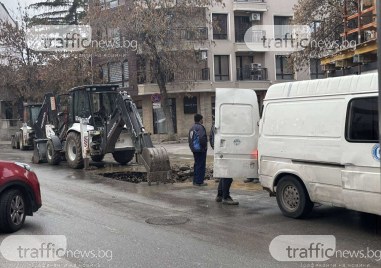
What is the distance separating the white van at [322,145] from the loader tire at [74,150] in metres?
9.84

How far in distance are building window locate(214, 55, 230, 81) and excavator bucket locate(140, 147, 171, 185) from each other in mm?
Result: 25300

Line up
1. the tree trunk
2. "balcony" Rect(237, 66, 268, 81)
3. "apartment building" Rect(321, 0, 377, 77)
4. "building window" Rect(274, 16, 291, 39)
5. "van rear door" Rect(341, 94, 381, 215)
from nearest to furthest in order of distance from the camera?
1. "van rear door" Rect(341, 94, 381, 215)
2. "apartment building" Rect(321, 0, 377, 77)
3. the tree trunk
4. "balcony" Rect(237, 66, 268, 81)
5. "building window" Rect(274, 16, 291, 39)

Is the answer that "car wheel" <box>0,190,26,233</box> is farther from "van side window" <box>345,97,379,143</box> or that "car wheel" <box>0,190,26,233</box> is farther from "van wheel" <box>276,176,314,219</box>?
"van side window" <box>345,97,379,143</box>

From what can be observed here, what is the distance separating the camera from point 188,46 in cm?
3036

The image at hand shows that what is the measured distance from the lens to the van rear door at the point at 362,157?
21.6ft

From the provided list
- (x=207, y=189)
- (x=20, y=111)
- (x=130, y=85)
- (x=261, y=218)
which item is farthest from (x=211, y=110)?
(x=261, y=218)

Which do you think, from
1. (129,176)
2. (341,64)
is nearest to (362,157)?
(341,64)

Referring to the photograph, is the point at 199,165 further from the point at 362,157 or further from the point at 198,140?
the point at 362,157

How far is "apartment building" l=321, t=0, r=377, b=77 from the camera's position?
9.12m

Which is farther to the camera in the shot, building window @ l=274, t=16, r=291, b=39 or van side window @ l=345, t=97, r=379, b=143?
building window @ l=274, t=16, r=291, b=39

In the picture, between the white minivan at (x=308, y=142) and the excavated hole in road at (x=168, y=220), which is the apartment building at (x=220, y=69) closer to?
the white minivan at (x=308, y=142)

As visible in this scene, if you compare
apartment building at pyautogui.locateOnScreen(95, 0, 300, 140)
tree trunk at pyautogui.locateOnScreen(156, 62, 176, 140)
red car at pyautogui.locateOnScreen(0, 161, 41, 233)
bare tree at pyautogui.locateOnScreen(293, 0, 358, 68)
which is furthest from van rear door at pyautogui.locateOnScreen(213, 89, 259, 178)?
apartment building at pyautogui.locateOnScreen(95, 0, 300, 140)

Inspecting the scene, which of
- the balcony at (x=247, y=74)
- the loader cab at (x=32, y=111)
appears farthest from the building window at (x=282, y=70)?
the loader cab at (x=32, y=111)

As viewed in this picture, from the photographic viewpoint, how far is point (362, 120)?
6.84m
